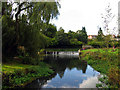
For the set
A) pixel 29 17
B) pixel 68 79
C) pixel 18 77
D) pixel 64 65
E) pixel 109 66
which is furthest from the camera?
pixel 64 65

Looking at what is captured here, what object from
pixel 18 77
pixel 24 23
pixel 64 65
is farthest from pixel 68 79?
pixel 64 65

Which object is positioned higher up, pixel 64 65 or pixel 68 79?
pixel 68 79

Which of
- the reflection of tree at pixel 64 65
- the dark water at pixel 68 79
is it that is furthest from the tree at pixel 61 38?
the dark water at pixel 68 79

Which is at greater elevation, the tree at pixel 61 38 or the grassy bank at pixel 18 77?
the tree at pixel 61 38

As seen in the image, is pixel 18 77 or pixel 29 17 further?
pixel 29 17

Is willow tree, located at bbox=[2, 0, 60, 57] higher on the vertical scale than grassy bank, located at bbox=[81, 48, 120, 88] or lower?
higher

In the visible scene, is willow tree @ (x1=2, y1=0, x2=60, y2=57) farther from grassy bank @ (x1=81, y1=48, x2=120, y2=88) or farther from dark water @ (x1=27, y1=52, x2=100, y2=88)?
grassy bank @ (x1=81, y1=48, x2=120, y2=88)

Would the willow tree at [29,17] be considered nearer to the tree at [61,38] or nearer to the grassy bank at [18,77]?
the grassy bank at [18,77]

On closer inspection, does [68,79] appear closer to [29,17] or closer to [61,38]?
[29,17]

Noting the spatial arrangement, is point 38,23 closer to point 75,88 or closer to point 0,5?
point 0,5

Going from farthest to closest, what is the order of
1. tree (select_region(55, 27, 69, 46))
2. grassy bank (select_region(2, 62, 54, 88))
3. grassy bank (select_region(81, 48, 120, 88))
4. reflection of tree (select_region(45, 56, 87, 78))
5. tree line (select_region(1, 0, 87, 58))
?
tree (select_region(55, 27, 69, 46)), reflection of tree (select_region(45, 56, 87, 78)), tree line (select_region(1, 0, 87, 58)), grassy bank (select_region(2, 62, 54, 88)), grassy bank (select_region(81, 48, 120, 88))

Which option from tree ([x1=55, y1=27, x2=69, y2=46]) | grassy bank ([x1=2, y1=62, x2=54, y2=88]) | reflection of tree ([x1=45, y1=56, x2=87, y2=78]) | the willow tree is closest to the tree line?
the willow tree

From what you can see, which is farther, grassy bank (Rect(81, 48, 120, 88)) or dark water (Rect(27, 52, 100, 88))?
dark water (Rect(27, 52, 100, 88))

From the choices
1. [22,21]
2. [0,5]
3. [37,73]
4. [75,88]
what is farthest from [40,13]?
[75,88]
